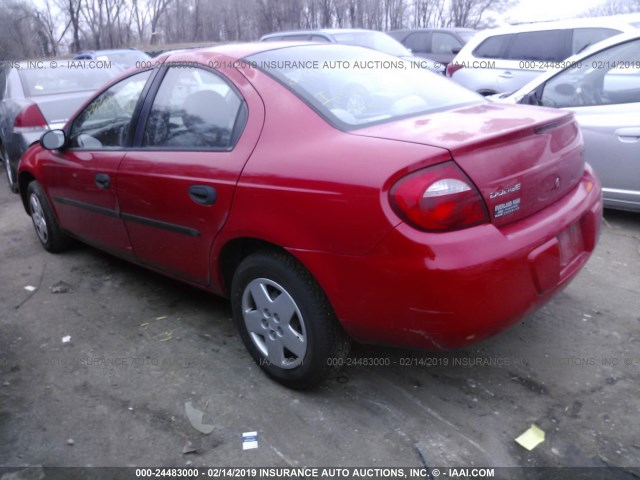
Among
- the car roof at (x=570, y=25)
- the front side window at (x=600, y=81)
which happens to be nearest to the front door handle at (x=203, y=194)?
the front side window at (x=600, y=81)

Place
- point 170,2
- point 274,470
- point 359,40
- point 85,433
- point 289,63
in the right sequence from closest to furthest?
point 274,470, point 85,433, point 289,63, point 359,40, point 170,2

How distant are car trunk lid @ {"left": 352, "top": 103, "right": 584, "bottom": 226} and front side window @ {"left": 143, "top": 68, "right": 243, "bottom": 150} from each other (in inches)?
30.6

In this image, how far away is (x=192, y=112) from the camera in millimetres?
3039

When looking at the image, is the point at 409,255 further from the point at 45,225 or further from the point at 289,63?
the point at 45,225

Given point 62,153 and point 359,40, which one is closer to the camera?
point 62,153

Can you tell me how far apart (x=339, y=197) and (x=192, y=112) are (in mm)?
1243

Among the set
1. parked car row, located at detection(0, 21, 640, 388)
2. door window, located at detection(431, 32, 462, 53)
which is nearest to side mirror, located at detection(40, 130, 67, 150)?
parked car row, located at detection(0, 21, 640, 388)

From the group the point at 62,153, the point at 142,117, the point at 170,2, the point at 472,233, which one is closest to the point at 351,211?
the point at 472,233

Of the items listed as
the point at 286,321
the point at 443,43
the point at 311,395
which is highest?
the point at 443,43

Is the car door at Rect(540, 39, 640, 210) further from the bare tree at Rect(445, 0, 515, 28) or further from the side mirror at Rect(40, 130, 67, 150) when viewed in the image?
the bare tree at Rect(445, 0, 515, 28)

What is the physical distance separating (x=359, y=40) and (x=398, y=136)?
9.03m

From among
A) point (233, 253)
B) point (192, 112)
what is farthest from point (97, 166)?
point (233, 253)

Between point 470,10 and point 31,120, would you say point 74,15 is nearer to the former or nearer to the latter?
point 470,10

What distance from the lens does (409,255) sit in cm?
207
